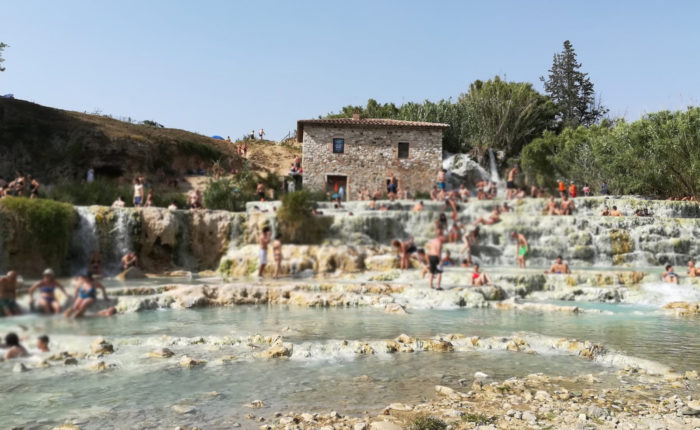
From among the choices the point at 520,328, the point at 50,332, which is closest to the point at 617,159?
the point at 520,328

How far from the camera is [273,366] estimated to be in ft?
19.9

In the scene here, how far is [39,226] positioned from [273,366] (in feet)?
41.4

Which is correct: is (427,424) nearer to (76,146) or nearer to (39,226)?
(39,226)

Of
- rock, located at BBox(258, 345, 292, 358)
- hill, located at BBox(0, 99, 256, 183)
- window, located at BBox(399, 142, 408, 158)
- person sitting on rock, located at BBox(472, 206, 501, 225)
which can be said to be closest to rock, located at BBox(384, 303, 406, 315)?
rock, located at BBox(258, 345, 292, 358)

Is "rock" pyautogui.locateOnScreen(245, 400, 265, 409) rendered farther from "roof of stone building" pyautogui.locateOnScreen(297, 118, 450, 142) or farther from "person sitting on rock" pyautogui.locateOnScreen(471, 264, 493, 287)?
"roof of stone building" pyautogui.locateOnScreen(297, 118, 450, 142)

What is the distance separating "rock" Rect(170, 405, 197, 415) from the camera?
438 cm

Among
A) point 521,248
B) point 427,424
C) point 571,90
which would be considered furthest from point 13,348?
point 571,90

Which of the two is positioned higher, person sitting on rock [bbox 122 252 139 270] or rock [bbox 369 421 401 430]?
person sitting on rock [bbox 122 252 139 270]

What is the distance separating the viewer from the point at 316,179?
2950 centimetres

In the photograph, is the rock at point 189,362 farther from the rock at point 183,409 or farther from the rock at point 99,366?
the rock at point 183,409

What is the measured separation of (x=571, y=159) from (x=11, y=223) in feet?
95.4

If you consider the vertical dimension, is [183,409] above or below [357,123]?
below

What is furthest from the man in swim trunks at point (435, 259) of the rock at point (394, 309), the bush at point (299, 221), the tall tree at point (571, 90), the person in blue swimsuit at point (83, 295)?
the tall tree at point (571, 90)

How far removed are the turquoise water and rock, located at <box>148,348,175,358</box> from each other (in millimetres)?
190
